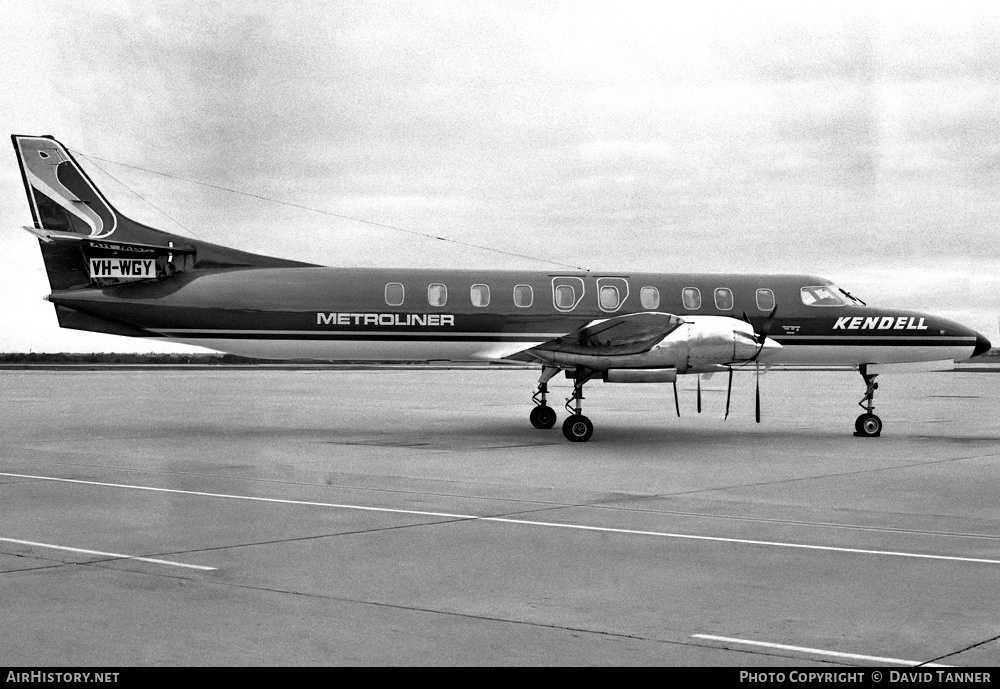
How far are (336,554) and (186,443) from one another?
1169 cm

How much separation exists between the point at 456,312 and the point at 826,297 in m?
8.78

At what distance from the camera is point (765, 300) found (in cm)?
2434

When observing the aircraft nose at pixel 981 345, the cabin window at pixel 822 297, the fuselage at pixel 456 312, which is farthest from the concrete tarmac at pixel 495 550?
the cabin window at pixel 822 297

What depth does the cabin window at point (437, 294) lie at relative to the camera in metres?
22.9

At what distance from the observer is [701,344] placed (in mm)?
20484

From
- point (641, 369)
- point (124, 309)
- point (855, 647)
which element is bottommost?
point (855, 647)

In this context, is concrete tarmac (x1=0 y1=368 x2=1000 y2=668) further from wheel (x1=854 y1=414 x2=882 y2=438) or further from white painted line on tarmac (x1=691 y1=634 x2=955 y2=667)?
wheel (x1=854 y1=414 x2=882 y2=438)

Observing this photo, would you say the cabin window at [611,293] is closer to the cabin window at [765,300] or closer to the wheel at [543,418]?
the wheel at [543,418]

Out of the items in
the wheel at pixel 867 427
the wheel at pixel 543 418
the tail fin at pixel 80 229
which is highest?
the tail fin at pixel 80 229

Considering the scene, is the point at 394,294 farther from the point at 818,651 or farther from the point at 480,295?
the point at 818,651

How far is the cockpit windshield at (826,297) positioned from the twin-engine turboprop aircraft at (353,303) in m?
0.27

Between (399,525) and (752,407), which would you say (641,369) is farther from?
(752,407)

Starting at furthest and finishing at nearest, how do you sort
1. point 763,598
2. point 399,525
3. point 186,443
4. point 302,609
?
point 186,443 → point 399,525 → point 763,598 → point 302,609

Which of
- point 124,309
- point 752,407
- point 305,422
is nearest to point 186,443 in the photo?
point 124,309
